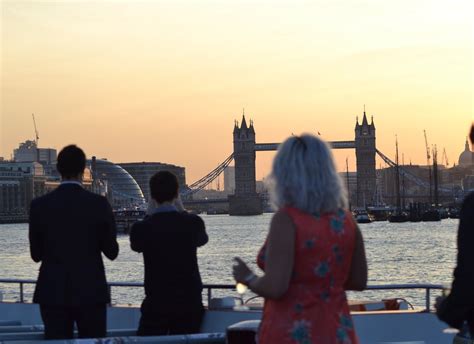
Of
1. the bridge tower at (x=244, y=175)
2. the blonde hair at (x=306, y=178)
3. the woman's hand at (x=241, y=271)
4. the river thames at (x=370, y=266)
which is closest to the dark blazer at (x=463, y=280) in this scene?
the blonde hair at (x=306, y=178)

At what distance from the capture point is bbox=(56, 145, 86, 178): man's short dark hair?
476 centimetres

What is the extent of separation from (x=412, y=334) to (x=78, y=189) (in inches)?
89.3

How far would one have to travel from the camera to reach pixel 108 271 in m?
41.1

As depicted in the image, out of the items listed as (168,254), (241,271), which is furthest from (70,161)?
(241,271)

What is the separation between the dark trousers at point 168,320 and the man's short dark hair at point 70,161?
69 centimetres

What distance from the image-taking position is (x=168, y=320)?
5039 mm

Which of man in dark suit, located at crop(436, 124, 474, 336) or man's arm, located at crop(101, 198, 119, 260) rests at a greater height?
man's arm, located at crop(101, 198, 119, 260)

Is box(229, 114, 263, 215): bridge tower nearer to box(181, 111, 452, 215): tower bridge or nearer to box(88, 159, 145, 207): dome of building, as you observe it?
box(181, 111, 452, 215): tower bridge

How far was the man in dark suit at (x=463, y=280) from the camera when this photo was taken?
356 cm

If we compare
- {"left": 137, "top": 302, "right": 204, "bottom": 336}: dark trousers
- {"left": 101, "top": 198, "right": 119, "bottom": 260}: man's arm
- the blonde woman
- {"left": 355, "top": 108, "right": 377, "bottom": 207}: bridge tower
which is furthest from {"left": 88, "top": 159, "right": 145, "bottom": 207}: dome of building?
the blonde woman

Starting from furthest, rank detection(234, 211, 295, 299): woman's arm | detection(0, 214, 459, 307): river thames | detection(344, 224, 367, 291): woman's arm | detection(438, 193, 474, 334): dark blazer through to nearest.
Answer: detection(0, 214, 459, 307): river thames, detection(344, 224, 367, 291): woman's arm, detection(438, 193, 474, 334): dark blazer, detection(234, 211, 295, 299): woman's arm

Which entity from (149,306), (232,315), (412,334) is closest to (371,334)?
(412,334)

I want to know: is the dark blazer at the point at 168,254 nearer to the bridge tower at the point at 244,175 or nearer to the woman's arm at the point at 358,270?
the woman's arm at the point at 358,270

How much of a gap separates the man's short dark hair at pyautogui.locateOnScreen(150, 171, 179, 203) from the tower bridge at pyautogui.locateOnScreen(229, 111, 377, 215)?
154m
